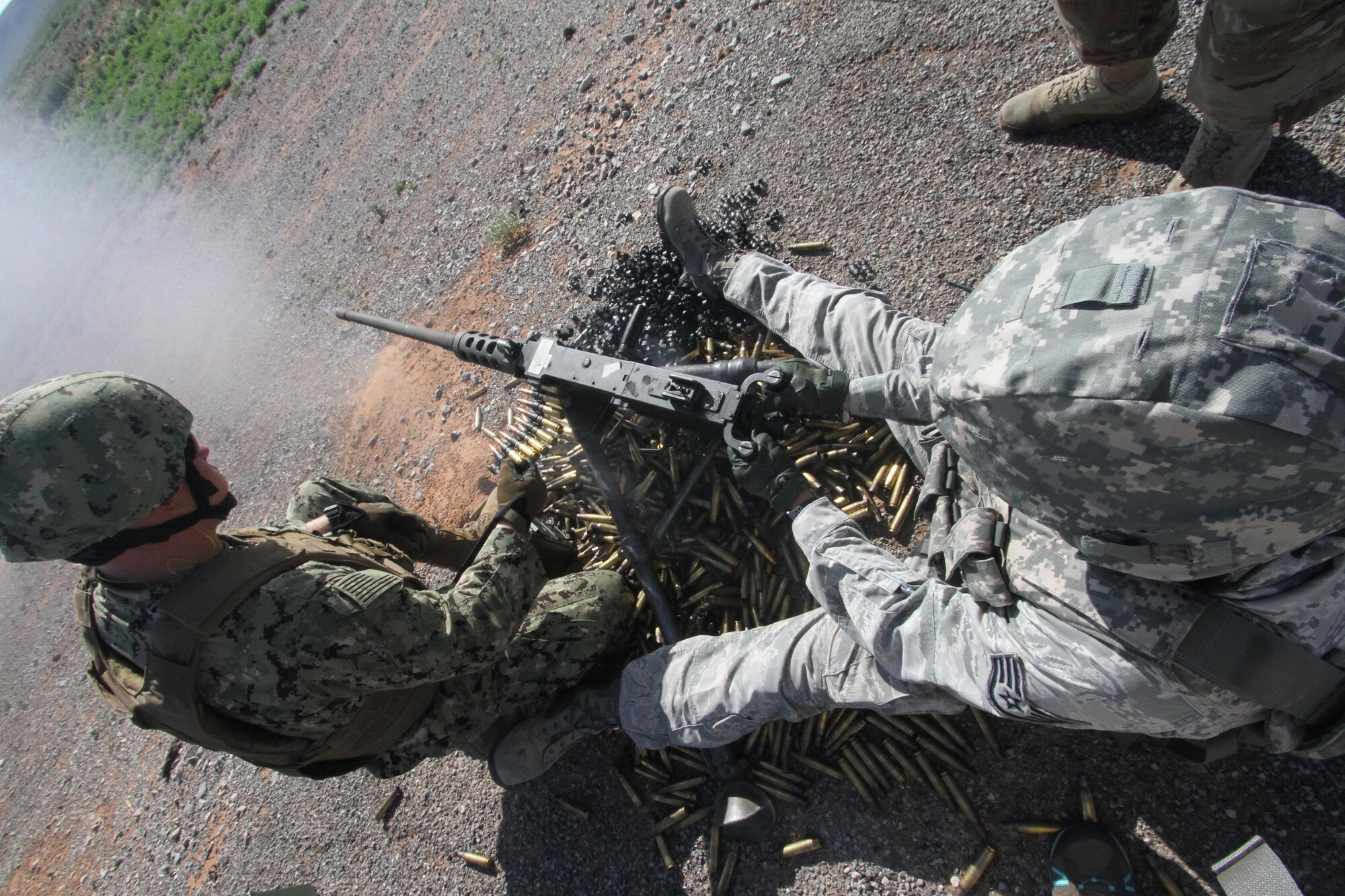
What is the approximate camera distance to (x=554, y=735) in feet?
12.2

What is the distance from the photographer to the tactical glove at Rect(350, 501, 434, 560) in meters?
3.92

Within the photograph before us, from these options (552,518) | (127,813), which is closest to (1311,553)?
(552,518)

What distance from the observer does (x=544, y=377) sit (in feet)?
13.5

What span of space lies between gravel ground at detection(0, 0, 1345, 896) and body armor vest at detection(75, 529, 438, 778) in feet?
4.54

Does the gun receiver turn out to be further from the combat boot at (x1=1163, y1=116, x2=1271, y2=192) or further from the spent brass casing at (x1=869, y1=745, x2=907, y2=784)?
the combat boot at (x1=1163, y1=116, x2=1271, y2=192)

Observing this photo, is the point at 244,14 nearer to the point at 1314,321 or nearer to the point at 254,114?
the point at 254,114

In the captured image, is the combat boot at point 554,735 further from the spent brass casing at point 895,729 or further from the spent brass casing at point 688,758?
the spent brass casing at point 895,729

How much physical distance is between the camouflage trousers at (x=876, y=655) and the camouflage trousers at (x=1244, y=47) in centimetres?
168

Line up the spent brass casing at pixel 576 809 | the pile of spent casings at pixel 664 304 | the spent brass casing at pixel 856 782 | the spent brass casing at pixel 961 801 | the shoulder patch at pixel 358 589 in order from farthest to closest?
the pile of spent casings at pixel 664 304 → the spent brass casing at pixel 576 809 → the spent brass casing at pixel 856 782 → the spent brass casing at pixel 961 801 → the shoulder patch at pixel 358 589

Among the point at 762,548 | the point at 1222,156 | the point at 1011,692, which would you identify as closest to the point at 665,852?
the point at 762,548

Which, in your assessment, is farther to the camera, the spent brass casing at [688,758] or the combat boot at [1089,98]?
the combat boot at [1089,98]

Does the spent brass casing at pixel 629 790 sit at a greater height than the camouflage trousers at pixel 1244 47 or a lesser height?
lesser

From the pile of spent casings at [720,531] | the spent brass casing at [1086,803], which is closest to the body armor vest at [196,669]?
the pile of spent casings at [720,531]

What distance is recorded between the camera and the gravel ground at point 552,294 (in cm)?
311
